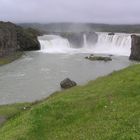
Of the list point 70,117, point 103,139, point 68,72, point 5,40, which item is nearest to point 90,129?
point 103,139

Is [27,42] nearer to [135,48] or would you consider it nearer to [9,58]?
[9,58]

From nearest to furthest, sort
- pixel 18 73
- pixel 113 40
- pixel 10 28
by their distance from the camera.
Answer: pixel 18 73 < pixel 10 28 < pixel 113 40

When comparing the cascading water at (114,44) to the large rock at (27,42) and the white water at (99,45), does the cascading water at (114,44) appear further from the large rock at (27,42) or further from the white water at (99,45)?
the large rock at (27,42)

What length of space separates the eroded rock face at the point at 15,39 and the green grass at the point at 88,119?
66.7 meters

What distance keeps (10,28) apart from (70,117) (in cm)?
7957

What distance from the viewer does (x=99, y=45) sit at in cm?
10681

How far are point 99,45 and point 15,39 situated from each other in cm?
2471

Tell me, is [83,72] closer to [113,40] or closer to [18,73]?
[18,73]

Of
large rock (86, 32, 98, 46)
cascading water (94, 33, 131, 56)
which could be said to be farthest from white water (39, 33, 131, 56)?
large rock (86, 32, 98, 46)

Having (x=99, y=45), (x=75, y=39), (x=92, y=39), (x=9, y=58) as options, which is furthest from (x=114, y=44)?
(x=9, y=58)

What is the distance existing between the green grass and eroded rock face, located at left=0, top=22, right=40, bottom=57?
66.7m

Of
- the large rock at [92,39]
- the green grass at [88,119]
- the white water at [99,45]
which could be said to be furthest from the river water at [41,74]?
the large rock at [92,39]

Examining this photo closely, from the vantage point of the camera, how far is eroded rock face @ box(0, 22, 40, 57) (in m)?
87.7

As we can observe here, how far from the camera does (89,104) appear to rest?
66.7ft
